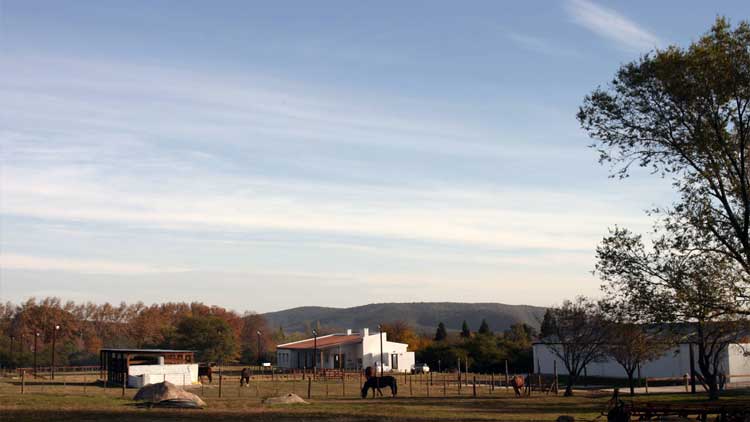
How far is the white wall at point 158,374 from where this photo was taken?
192 ft

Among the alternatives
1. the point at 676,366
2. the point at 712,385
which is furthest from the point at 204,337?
the point at 712,385

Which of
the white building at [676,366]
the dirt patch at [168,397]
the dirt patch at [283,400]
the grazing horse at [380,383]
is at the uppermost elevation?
the dirt patch at [168,397]

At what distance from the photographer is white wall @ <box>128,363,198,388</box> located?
58469mm

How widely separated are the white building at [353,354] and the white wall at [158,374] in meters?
41.5

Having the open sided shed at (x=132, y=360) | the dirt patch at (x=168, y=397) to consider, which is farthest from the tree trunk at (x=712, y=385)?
the open sided shed at (x=132, y=360)

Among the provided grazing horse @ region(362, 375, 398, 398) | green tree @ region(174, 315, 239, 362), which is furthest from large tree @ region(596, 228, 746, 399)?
green tree @ region(174, 315, 239, 362)

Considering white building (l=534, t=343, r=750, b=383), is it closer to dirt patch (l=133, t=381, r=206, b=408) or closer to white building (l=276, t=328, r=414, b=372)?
white building (l=276, t=328, r=414, b=372)

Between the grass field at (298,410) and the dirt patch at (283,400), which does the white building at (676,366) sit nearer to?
the grass field at (298,410)

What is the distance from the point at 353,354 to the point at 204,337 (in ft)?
68.2

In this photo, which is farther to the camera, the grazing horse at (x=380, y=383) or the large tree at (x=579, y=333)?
the large tree at (x=579, y=333)

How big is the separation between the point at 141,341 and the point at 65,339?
13.0m

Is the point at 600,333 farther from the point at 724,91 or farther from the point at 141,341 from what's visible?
the point at 141,341

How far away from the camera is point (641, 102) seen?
2781cm

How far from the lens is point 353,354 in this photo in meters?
106
